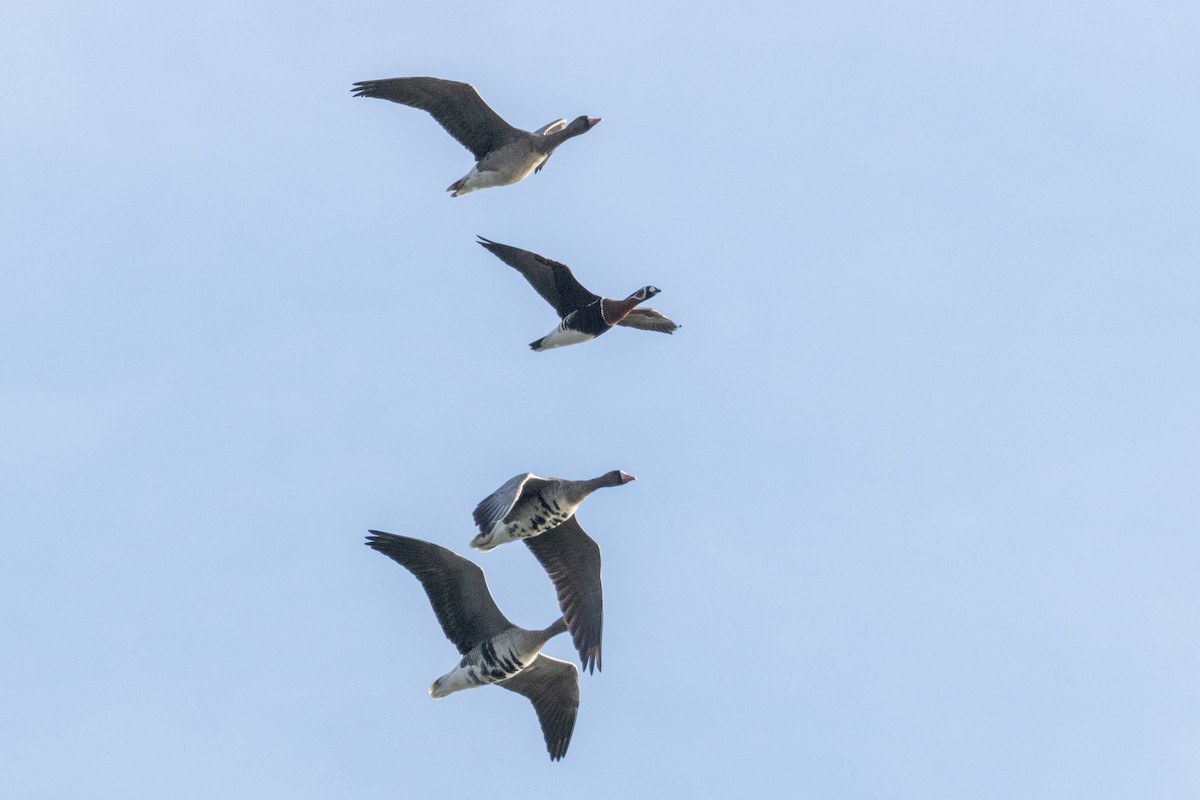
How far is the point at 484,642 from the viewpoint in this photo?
22.2 metres

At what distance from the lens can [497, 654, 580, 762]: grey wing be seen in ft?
75.8

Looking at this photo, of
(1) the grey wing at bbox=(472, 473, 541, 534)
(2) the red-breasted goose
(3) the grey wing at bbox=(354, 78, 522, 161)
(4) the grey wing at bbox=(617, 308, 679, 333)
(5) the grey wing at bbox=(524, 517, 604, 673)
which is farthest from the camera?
(4) the grey wing at bbox=(617, 308, 679, 333)

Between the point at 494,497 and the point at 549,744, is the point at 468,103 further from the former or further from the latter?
the point at 549,744

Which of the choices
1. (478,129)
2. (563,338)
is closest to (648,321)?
(563,338)

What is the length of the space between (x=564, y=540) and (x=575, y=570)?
518 millimetres

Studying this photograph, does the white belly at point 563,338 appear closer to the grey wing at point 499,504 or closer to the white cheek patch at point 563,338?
the white cheek patch at point 563,338

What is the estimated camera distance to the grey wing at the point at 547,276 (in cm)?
2558

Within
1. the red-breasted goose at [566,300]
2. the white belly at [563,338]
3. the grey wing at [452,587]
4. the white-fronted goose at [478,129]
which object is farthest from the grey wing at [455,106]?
the grey wing at [452,587]

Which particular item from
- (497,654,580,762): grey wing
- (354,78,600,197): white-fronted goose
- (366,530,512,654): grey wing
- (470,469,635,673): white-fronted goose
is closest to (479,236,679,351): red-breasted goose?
(354,78,600,197): white-fronted goose

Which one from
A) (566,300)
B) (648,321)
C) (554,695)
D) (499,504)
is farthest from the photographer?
(648,321)

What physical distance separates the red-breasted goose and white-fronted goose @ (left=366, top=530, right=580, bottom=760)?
4992 millimetres

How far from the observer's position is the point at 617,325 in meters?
27.2

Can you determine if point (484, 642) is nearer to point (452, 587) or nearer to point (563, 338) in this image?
point (452, 587)

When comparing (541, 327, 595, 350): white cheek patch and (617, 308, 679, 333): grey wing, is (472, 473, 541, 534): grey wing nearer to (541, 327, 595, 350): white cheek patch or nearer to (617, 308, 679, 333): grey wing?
(541, 327, 595, 350): white cheek patch
